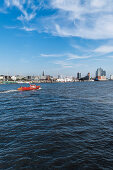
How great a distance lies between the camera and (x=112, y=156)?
9.82m

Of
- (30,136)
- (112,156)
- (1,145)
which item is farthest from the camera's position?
(30,136)

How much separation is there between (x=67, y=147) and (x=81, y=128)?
4.89 meters

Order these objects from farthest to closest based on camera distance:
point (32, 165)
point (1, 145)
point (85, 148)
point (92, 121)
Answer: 1. point (92, 121)
2. point (1, 145)
3. point (85, 148)
4. point (32, 165)

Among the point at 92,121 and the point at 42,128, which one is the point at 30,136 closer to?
the point at 42,128

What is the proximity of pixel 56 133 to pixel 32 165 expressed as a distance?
5.70 meters

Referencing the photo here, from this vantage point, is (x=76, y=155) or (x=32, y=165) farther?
(x=76, y=155)

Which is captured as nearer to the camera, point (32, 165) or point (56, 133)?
point (32, 165)

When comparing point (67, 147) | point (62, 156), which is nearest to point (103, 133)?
point (67, 147)

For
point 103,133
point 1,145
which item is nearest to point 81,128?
point 103,133

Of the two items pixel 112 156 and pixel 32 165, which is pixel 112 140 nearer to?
pixel 112 156

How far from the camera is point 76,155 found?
33.2ft

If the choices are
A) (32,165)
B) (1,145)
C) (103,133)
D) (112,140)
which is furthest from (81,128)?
(1,145)

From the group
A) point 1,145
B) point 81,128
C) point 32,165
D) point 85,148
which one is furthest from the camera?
point 81,128

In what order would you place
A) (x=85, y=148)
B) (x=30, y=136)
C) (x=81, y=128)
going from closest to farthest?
(x=85, y=148), (x=30, y=136), (x=81, y=128)
